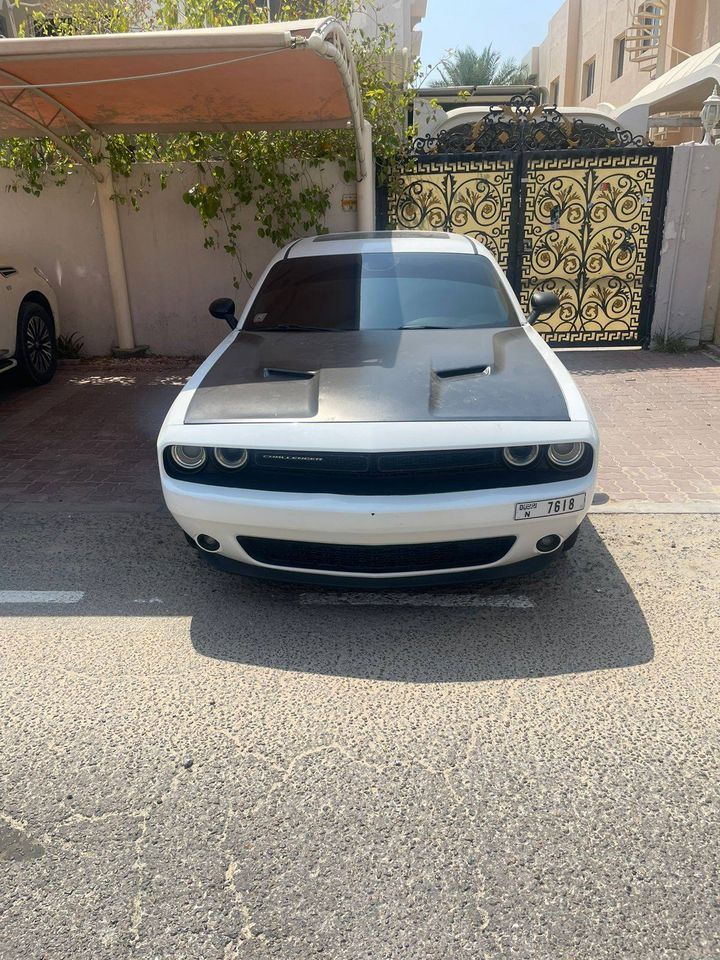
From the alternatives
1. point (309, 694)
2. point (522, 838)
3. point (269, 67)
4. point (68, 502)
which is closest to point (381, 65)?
point (269, 67)

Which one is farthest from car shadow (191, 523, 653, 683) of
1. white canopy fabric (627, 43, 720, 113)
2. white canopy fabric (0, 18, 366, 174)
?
white canopy fabric (627, 43, 720, 113)

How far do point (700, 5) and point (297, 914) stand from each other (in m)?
22.9

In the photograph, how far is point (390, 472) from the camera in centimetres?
336

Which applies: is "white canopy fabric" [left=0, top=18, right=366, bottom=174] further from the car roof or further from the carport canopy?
the car roof

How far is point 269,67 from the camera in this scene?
5.88 meters

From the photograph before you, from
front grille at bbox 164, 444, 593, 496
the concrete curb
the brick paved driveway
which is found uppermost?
front grille at bbox 164, 444, 593, 496

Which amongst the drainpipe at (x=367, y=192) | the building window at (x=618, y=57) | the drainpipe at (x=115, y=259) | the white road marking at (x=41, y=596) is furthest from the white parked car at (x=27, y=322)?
the building window at (x=618, y=57)

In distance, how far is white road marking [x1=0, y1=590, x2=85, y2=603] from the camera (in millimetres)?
3951

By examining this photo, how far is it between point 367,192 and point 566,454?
6.08 metres

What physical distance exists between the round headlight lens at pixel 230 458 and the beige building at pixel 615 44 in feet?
66.0

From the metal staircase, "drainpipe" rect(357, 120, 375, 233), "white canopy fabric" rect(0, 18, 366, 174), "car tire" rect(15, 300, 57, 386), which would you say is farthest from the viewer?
the metal staircase

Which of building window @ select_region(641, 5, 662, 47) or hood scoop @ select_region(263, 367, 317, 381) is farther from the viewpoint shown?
building window @ select_region(641, 5, 662, 47)

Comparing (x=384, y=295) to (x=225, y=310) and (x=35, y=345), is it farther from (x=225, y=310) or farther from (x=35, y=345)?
(x=35, y=345)

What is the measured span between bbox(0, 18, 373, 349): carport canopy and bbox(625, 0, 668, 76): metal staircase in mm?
15829
